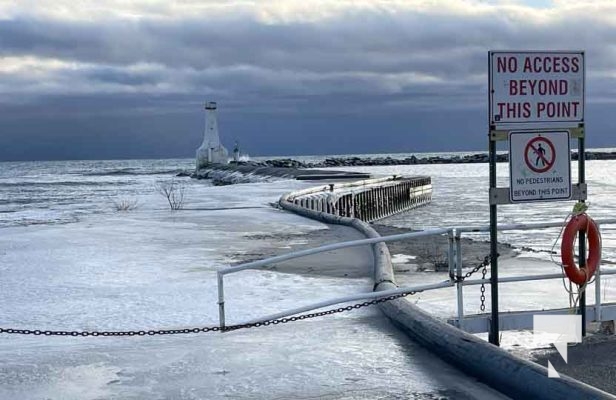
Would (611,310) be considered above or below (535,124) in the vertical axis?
below

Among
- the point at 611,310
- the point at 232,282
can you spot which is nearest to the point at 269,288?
the point at 232,282

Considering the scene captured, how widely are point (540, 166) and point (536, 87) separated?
0.69 metres

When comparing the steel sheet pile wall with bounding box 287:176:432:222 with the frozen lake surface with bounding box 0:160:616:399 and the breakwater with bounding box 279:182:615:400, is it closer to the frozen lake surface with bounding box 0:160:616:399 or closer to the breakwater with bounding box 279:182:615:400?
the frozen lake surface with bounding box 0:160:616:399

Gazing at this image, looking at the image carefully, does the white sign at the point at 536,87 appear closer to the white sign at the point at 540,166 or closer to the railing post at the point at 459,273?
the white sign at the point at 540,166

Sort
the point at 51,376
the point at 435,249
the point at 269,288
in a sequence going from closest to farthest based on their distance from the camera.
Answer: the point at 51,376, the point at 269,288, the point at 435,249

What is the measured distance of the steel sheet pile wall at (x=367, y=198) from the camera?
28.8 metres

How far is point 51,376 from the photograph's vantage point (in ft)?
20.4

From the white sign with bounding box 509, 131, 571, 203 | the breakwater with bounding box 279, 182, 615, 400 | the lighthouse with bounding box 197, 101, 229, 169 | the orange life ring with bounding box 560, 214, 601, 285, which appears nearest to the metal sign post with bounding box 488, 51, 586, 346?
the white sign with bounding box 509, 131, 571, 203

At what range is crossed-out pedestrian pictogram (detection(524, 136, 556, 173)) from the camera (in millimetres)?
6824

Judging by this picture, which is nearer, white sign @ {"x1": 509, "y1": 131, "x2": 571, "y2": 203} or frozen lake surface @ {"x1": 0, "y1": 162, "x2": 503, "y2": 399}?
frozen lake surface @ {"x1": 0, "y1": 162, "x2": 503, "y2": 399}

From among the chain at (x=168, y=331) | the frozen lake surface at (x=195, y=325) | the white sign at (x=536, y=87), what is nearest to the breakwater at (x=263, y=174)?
the frozen lake surface at (x=195, y=325)

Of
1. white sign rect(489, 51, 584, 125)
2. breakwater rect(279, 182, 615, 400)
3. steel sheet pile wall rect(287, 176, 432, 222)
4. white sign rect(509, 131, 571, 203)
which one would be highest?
white sign rect(489, 51, 584, 125)

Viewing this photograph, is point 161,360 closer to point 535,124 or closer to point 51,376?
point 51,376

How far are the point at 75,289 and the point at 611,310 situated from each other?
654 centimetres
